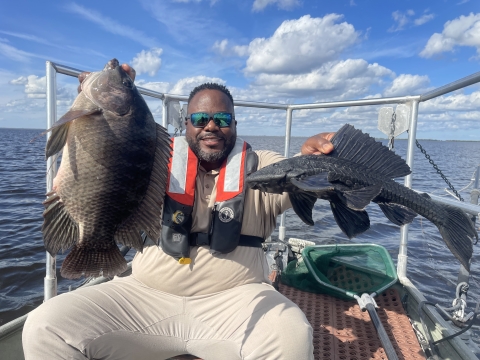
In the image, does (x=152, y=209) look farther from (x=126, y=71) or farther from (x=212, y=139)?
(x=212, y=139)

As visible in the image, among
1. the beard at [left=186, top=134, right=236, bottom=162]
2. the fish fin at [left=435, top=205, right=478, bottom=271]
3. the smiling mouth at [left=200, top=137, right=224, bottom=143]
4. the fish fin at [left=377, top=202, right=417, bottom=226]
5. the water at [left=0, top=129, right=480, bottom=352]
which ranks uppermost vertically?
the smiling mouth at [left=200, top=137, right=224, bottom=143]

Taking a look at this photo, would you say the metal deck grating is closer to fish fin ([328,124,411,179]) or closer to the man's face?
fish fin ([328,124,411,179])

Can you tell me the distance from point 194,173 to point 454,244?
219cm

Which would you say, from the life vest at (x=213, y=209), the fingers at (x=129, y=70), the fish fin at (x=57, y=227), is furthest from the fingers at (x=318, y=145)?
the fish fin at (x=57, y=227)

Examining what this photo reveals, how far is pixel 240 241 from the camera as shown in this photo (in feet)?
10.3

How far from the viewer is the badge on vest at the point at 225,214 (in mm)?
3041

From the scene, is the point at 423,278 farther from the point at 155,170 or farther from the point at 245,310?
the point at 155,170

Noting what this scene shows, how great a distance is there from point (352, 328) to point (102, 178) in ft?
10.1

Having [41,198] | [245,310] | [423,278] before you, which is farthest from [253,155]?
[41,198]

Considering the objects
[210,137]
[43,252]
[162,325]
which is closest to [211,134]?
[210,137]

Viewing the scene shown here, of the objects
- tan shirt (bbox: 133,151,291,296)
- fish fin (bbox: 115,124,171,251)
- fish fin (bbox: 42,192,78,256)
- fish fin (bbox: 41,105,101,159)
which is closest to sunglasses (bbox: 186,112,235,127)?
tan shirt (bbox: 133,151,291,296)

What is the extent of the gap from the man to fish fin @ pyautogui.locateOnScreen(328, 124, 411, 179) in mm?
139

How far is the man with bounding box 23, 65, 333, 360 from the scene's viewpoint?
246 cm

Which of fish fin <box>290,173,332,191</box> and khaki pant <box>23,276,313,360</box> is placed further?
khaki pant <box>23,276,313,360</box>
